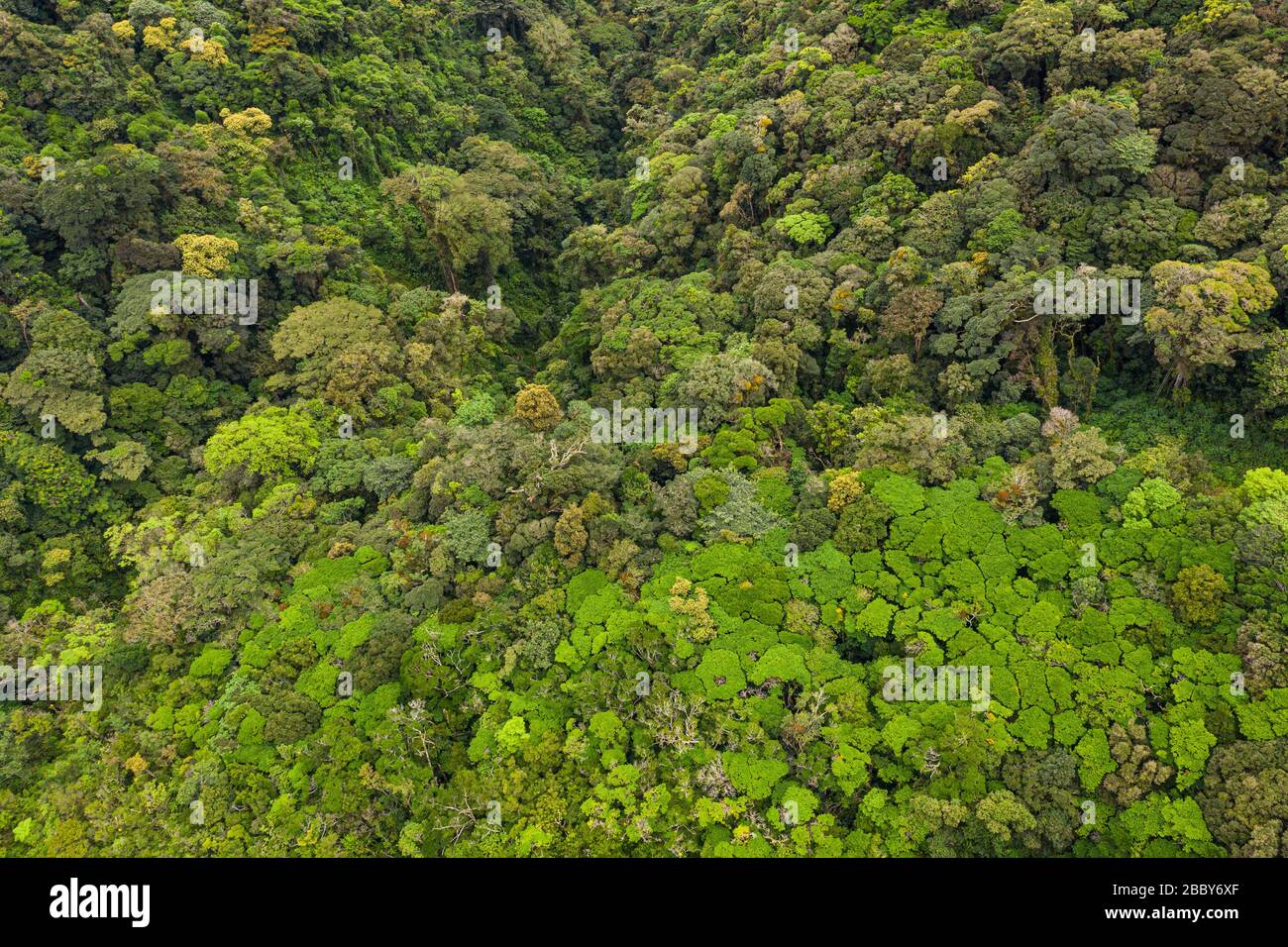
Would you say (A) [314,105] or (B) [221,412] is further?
(A) [314,105]

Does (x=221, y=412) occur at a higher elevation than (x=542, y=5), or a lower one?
lower

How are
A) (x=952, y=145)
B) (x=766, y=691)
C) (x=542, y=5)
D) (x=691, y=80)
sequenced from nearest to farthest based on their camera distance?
1. (x=766, y=691)
2. (x=952, y=145)
3. (x=691, y=80)
4. (x=542, y=5)

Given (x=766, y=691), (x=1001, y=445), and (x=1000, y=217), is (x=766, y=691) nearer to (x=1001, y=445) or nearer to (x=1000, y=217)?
(x=1001, y=445)

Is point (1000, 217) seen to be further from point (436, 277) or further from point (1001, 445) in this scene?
point (436, 277)

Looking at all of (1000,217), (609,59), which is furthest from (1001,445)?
(609,59)

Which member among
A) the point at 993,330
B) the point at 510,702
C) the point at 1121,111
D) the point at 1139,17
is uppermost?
the point at 1139,17

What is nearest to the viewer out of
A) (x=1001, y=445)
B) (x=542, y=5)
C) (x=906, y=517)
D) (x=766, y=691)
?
(x=766, y=691)
